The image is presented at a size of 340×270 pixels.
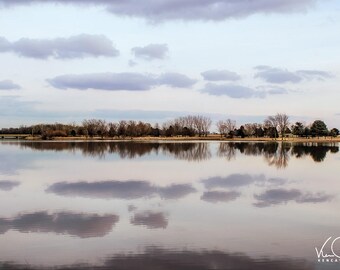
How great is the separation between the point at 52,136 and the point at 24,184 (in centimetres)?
7083

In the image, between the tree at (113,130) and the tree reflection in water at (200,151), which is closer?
the tree reflection in water at (200,151)

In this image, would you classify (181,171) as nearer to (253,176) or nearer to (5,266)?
(253,176)

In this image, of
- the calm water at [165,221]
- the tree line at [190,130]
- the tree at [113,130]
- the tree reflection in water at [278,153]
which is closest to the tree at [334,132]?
the tree line at [190,130]

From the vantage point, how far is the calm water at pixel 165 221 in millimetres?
7172

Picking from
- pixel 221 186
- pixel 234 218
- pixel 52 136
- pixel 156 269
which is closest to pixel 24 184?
pixel 221 186

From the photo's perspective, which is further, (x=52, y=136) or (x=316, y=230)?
(x=52, y=136)

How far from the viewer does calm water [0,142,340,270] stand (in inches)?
282

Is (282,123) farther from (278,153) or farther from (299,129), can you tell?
(278,153)

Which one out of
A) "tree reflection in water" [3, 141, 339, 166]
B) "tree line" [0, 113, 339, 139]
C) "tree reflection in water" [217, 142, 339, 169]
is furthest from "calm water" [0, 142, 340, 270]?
"tree line" [0, 113, 339, 139]

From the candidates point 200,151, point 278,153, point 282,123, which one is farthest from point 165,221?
point 282,123

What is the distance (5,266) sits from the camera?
670 centimetres

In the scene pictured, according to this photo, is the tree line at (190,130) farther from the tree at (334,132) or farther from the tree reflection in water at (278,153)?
the tree reflection in water at (278,153)

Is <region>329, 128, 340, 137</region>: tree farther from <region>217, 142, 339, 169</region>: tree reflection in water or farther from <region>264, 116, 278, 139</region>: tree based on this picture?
<region>217, 142, 339, 169</region>: tree reflection in water

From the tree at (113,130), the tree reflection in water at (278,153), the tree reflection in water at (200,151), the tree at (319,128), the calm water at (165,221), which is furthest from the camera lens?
the tree at (113,130)
